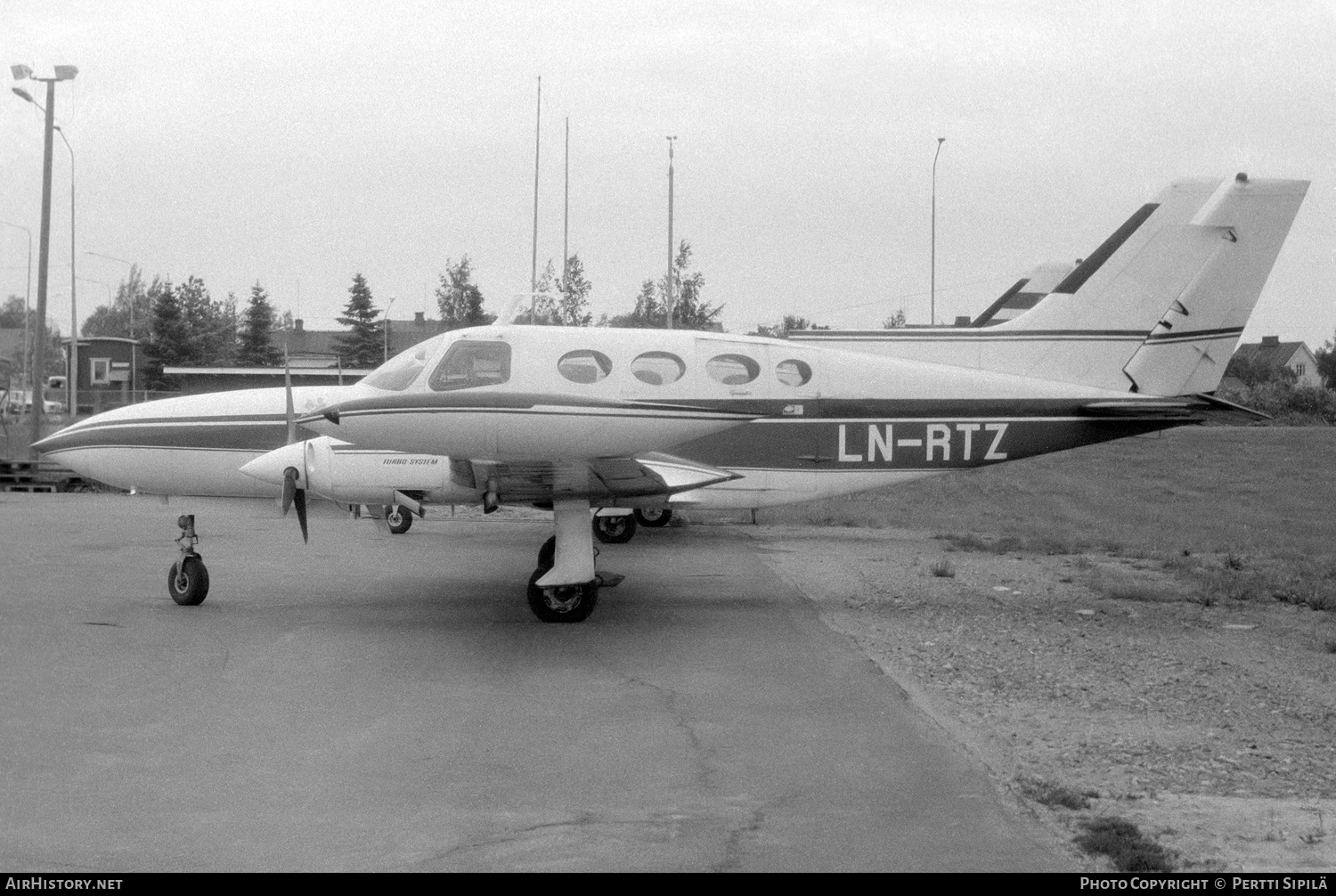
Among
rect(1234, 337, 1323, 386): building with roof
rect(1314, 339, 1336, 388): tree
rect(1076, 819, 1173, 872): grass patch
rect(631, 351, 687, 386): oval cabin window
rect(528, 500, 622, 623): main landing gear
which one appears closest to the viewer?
rect(1076, 819, 1173, 872): grass patch

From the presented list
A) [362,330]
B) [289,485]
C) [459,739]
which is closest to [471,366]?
[289,485]

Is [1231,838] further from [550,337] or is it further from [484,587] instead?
[484,587]

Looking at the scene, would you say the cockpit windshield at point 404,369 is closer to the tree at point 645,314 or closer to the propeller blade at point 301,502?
the propeller blade at point 301,502

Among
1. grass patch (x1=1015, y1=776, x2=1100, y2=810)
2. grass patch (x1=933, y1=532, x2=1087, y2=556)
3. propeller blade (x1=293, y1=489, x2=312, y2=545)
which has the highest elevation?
propeller blade (x1=293, y1=489, x2=312, y2=545)

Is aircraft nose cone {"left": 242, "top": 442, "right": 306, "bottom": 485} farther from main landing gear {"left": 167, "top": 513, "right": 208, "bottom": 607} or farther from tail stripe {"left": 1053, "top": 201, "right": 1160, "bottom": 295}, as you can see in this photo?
tail stripe {"left": 1053, "top": 201, "right": 1160, "bottom": 295}

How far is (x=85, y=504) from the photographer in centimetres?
2388

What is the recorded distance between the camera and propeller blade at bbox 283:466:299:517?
1187 centimetres

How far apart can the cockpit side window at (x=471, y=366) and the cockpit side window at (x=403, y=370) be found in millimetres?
198

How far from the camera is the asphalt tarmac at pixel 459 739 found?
5.28 meters

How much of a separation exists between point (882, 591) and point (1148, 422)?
3.11 meters

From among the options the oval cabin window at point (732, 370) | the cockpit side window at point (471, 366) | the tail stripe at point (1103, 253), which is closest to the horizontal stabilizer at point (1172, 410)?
the tail stripe at point (1103, 253)

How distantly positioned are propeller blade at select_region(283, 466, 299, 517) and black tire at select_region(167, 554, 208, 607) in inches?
36.3

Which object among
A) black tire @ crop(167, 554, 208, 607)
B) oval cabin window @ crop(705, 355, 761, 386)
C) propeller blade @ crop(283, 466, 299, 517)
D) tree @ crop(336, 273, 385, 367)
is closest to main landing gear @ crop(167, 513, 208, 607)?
black tire @ crop(167, 554, 208, 607)
